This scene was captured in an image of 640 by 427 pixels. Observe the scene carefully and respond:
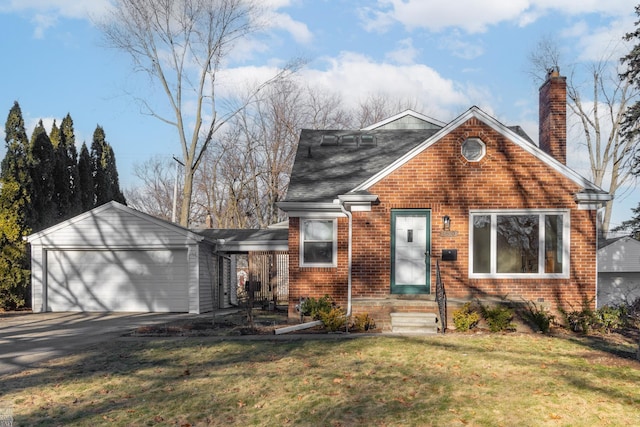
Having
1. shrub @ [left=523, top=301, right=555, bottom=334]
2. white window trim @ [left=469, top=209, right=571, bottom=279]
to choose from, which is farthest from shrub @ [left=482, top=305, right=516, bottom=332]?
white window trim @ [left=469, top=209, right=571, bottom=279]

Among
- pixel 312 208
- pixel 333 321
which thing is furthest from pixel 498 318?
pixel 312 208

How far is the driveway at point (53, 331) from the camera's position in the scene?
37.6 ft

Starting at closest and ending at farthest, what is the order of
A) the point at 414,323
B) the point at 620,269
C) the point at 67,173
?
the point at 414,323, the point at 620,269, the point at 67,173

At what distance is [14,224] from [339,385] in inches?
691

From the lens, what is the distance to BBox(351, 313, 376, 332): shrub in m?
13.9

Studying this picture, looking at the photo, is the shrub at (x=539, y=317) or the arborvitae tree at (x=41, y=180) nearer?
the shrub at (x=539, y=317)

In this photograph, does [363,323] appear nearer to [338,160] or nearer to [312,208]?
[312,208]

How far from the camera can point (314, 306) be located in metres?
15.4

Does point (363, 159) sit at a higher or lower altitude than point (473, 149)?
higher

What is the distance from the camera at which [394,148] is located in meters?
20.3

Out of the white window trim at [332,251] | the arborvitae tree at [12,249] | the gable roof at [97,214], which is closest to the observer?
the white window trim at [332,251]

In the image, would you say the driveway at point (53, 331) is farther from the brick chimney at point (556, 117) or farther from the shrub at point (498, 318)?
the brick chimney at point (556, 117)

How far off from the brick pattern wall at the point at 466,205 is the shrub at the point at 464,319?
1.25m

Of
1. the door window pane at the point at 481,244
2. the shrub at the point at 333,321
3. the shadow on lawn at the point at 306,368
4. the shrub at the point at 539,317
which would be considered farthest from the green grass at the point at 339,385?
the door window pane at the point at 481,244
